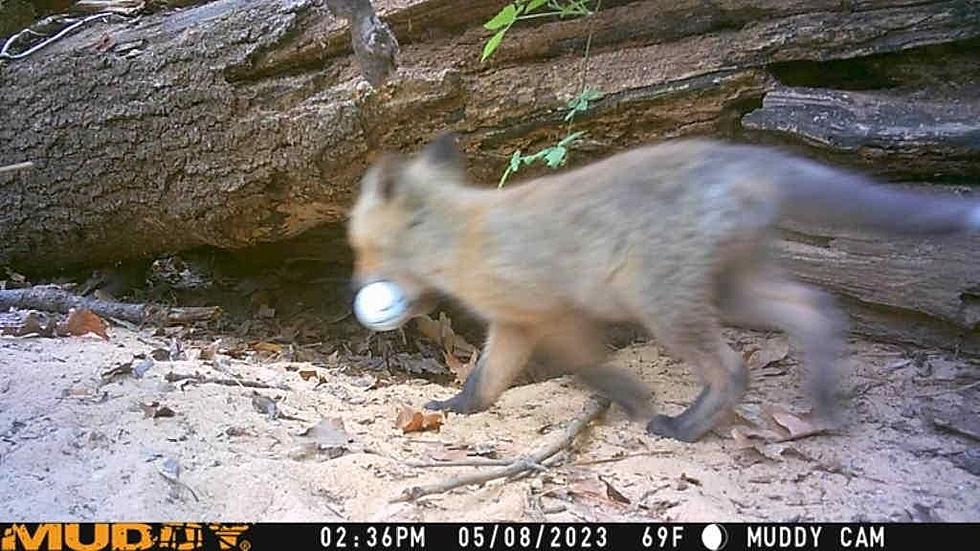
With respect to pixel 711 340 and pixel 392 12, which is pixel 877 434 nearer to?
pixel 711 340

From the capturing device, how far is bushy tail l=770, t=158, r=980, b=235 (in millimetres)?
2926

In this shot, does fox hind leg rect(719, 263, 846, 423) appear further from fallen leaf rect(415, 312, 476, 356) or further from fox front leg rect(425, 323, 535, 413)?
fallen leaf rect(415, 312, 476, 356)

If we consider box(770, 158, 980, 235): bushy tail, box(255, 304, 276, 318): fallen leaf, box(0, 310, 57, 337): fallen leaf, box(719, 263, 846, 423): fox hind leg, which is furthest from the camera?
box(255, 304, 276, 318): fallen leaf

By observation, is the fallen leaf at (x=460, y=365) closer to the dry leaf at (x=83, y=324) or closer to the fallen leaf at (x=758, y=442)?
the dry leaf at (x=83, y=324)

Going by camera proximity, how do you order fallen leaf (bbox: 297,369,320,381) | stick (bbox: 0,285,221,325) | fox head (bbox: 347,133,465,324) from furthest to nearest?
stick (bbox: 0,285,221,325) < fallen leaf (bbox: 297,369,320,381) < fox head (bbox: 347,133,465,324)

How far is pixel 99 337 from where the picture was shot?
452 centimetres

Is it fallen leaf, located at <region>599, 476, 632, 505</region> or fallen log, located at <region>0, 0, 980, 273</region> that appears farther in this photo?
fallen log, located at <region>0, 0, 980, 273</region>

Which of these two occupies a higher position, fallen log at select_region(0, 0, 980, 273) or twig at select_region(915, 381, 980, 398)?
fallen log at select_region(0, 0, 980, 273)

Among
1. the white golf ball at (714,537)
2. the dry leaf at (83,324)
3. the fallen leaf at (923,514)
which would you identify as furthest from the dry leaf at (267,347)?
the fallen leaf at (923,514)

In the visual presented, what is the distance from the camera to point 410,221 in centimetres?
371

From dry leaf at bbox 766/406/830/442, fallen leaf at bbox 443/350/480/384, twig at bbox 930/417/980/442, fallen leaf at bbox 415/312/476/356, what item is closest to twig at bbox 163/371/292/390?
fallen leaf at bbox 443/350/480/384

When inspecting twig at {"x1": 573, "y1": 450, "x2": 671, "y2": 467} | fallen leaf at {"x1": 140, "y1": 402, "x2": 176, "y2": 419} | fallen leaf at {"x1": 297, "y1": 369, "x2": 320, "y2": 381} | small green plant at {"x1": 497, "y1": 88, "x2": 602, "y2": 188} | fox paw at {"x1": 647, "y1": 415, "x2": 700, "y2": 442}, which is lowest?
fallen leaf at {"x1": 297, "y1": 369, "x2": 320, "y2": 381}

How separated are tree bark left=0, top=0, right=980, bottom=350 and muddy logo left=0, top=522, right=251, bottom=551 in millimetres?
2642

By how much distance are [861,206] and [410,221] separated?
1652 millimetres
